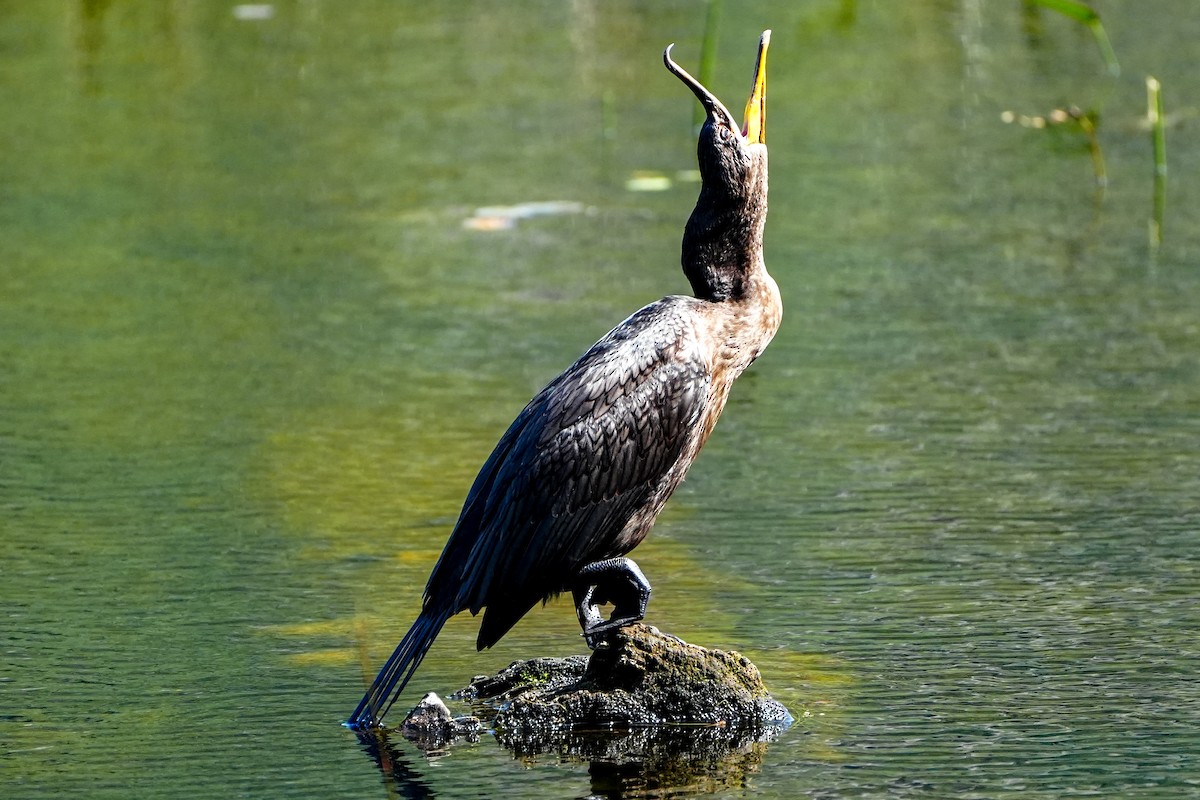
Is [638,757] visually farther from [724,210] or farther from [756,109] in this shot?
[756,109]

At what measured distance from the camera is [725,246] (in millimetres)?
6535

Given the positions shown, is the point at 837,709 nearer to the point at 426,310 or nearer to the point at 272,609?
the point at 272,609

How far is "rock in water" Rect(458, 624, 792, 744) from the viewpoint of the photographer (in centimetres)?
618

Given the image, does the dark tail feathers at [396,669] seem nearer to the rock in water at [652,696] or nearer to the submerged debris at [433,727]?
the submerged debris at [433,727]

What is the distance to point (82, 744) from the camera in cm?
618

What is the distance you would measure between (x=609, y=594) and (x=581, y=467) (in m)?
0.42

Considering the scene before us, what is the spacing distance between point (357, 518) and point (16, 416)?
2116 millimetres

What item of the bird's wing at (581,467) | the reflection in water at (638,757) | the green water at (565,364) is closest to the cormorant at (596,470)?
the bird's wing at (581,467)

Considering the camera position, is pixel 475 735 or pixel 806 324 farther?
pixel 806 324

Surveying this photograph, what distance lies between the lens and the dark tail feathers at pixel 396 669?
6199 millimetres

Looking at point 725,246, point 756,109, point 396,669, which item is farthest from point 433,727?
point 756,109

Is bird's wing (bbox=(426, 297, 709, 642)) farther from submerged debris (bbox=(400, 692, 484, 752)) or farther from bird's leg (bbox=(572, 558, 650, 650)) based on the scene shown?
submerged debris (bbox=(400, 692, 484, 752))

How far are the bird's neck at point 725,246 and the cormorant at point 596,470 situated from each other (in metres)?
0.03

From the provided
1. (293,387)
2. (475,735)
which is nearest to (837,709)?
(475,735)
